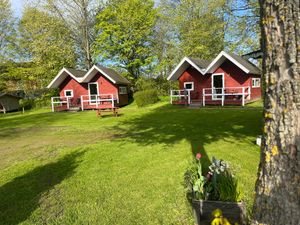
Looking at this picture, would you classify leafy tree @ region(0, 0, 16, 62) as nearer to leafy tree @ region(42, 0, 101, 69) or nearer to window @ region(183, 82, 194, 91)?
leafy tree @ region(42, 0, 101, 69)

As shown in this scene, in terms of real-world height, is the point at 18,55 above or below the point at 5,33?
below

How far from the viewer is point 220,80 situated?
72.0ft

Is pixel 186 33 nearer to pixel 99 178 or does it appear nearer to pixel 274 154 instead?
pixel 99 178

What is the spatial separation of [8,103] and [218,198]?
3309 cm

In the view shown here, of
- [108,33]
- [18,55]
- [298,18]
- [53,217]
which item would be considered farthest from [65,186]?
[18,55]

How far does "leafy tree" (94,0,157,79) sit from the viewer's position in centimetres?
3011

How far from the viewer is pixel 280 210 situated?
2117 mm

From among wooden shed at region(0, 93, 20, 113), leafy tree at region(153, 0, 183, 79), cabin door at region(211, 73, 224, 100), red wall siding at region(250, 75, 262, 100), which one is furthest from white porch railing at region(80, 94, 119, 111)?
red wall siding at region(250, 75, 262, 100)

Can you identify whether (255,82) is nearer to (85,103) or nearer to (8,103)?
(85,103)

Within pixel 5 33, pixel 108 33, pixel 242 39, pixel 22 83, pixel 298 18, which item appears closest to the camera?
pixel 298 18

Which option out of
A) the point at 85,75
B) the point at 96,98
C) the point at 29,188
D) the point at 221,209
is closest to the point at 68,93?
the point at 85,75

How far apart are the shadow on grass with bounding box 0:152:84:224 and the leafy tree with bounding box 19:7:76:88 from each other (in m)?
25.2

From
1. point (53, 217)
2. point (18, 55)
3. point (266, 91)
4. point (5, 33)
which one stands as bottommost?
point (53, 217)

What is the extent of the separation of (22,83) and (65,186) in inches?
1623
